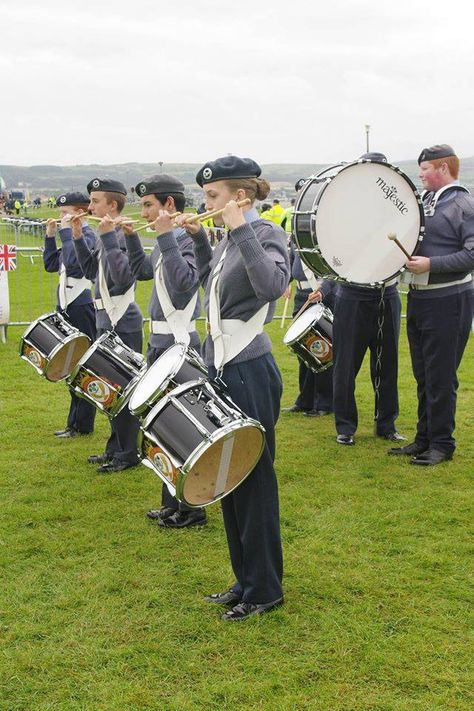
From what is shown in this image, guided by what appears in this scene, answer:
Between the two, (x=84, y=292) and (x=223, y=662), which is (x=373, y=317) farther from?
(x=223, y=662)

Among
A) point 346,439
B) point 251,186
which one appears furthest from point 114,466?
point 251,186

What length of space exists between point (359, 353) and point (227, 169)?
3522 millimetres

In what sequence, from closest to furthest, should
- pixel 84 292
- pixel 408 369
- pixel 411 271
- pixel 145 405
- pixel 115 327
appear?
1. pixel 145 405
2. pixel 411 271
3. pixel 115 327
4. pixel 84 292
5. pixel 408 369

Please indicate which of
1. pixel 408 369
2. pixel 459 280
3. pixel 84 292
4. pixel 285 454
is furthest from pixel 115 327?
pixel 408 369

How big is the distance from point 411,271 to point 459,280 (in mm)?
514

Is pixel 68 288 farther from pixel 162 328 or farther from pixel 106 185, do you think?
pixel 162 328

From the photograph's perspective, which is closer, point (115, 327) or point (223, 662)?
point (223, 662)

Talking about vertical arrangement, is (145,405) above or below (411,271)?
below

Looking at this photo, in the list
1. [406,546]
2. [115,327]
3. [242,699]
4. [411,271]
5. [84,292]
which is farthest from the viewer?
[84,292]

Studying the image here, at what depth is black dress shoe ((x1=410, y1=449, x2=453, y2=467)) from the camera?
20.4ft

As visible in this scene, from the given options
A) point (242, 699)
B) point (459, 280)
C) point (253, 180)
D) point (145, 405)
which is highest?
point (253, 180)

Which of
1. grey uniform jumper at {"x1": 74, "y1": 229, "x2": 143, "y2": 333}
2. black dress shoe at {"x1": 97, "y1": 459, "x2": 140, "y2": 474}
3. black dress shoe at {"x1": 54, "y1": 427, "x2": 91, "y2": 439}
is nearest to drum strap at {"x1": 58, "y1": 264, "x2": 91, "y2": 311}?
grey uniform jumper at {"x1": 74, "y1": 229, "x2": 143, "y2": 333}

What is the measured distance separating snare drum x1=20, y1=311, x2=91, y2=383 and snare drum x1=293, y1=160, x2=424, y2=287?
204cm

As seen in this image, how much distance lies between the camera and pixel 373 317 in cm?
678
